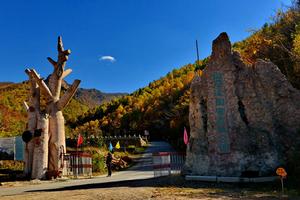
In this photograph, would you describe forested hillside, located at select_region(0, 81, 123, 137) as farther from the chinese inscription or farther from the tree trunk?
the chinese inscription

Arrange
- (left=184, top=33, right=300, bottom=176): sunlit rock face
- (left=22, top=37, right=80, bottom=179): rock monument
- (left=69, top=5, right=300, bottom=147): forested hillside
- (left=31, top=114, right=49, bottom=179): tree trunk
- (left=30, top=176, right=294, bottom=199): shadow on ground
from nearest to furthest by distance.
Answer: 1. (left=30, top=176, right=294, bottom=199): shadow on ground
2. (left=184, top=33, right=300, bottom=176): sunlit rock face
3. (left=31, top=114, right=49, bottom=179): tree trunk
4. (left=22, top=37, right=80, bottom=179): rock monument
5. (left=69, top=5, right=300, bottom=147): forested hillside

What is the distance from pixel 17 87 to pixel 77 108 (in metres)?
A: 24.2

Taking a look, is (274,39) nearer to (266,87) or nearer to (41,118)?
(266,87)

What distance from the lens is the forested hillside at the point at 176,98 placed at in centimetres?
2459

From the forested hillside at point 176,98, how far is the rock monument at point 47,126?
8.15 metres

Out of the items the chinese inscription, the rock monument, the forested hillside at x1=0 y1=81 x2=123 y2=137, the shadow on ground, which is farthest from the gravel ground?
the forested hillside at x1=0 y1=81 x2=123 y2=137

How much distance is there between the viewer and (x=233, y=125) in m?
14.6

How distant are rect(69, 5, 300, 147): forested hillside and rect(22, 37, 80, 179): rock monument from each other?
8146 millimetres

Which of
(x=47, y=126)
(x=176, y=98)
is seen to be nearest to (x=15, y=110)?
(x=176, y=98)

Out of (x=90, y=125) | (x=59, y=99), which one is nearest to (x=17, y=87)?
(x=90, y=125)

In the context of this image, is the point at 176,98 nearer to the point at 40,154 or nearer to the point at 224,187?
the point at 40,154

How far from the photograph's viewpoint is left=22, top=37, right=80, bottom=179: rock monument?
20422 millimetres

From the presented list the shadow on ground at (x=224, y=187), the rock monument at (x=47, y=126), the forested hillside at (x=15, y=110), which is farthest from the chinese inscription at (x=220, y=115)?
the forested hillside at (x=15, y=110)

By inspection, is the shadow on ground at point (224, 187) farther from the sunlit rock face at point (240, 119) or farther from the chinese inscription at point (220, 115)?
the chinese inscription at point (220, 115)
